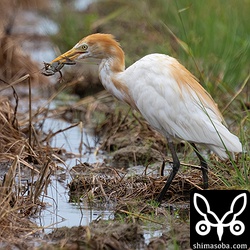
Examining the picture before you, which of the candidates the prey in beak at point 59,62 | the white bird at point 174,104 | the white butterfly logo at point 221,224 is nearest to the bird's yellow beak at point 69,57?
the prey in beak at point 59,62

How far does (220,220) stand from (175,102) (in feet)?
5.22

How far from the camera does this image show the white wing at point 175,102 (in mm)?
6824

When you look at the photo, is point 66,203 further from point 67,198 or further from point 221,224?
point 221,224

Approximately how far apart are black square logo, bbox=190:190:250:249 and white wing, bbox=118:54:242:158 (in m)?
1.02

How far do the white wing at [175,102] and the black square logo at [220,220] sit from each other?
3.34 ft

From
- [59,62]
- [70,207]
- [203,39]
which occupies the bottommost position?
[70,207]

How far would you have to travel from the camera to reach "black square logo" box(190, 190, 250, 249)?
533 centimetres

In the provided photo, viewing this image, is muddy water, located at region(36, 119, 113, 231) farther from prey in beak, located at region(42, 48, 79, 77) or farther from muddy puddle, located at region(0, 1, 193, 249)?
prey in beak, located at region(42, 48, 79, 77)

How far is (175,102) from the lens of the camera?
6.85m

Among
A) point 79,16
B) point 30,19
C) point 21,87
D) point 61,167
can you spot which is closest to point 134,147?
point 61,167

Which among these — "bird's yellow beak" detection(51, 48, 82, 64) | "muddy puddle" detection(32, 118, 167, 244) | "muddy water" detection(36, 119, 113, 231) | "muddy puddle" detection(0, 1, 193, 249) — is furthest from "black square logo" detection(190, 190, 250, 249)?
"bird's yellow beak" detection(51, 48, 82, 64)

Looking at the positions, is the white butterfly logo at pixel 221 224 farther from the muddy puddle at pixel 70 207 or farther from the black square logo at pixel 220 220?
the muddy puddle at pixel 70 207

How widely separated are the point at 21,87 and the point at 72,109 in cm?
158

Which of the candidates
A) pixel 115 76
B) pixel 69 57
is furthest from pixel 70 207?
pixel 69 57
